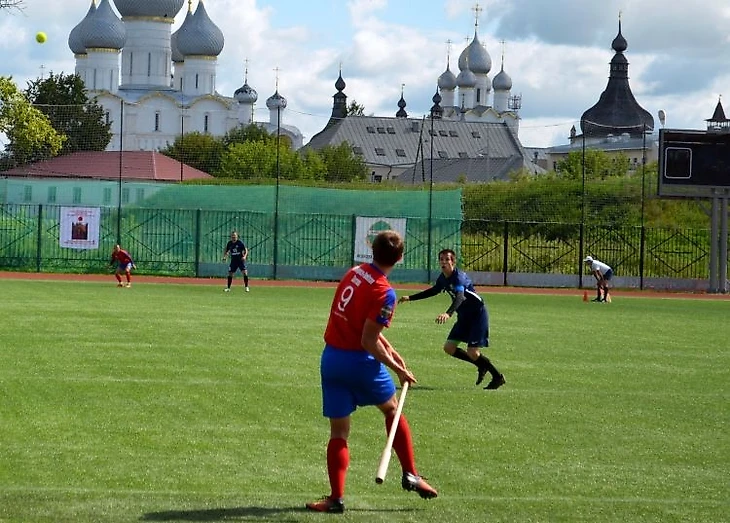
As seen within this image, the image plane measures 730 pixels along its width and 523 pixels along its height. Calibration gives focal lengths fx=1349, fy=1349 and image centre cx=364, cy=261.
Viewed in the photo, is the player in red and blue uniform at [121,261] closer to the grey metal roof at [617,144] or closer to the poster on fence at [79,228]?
the poster on fence at [79,228]

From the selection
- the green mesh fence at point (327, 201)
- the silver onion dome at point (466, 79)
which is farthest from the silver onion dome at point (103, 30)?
the green mesh fence at point (327, 201)

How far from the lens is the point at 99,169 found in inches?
2083

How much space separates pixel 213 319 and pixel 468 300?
9700 mm

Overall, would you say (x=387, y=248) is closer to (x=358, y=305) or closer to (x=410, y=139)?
(x=358, y=305)

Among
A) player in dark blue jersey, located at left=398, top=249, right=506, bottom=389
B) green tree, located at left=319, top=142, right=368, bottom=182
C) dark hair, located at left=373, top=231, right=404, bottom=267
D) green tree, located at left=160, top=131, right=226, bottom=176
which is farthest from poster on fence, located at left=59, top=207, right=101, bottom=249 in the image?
dark hair, located at left=373, top=231, right=404, bottom=267

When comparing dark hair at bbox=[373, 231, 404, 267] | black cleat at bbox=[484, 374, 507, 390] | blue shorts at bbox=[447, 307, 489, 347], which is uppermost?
dark hair at bbox=[373, 231, 404, 267]

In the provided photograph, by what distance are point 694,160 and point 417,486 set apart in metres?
34.6

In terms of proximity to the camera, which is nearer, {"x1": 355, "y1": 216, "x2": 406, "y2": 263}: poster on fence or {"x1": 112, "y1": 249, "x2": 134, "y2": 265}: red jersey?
{"x1": 112, "y1": 249, "x2": 134, "y2": 265}: red jersey

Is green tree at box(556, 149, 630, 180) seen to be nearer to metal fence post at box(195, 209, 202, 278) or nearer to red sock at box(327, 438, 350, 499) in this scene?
metal fence post at box(195, 209, 202, 278)

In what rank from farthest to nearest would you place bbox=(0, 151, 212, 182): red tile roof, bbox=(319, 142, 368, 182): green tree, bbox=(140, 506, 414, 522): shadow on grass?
bbox=(319, 142, 368, 182): green tree → bbox=(0, 151, 212, 182): red tile roof → bbox=(140, 506, 414, 522): shadow on grass

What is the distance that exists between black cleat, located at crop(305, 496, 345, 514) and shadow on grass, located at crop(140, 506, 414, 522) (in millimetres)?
55

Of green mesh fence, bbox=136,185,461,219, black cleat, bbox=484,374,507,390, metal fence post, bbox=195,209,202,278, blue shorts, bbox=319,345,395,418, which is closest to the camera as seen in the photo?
blue shorts, bbox=319,345,395,418

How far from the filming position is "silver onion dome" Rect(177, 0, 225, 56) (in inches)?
4801

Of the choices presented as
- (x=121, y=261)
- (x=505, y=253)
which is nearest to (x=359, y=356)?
(x=121, y=261)
